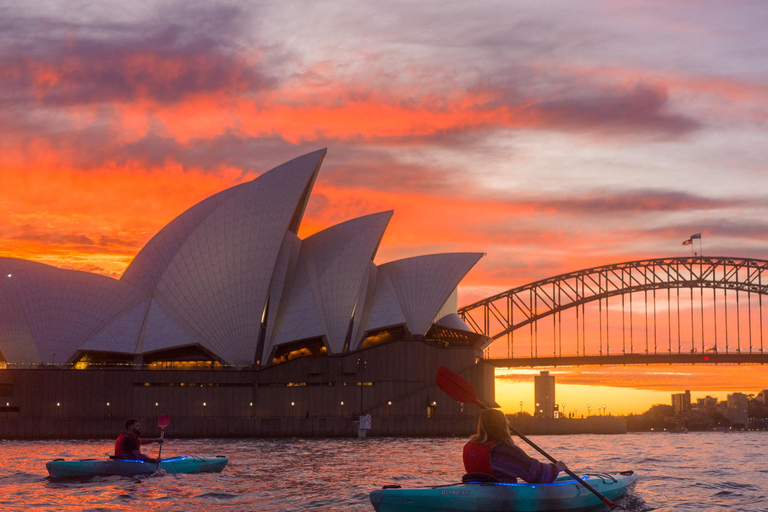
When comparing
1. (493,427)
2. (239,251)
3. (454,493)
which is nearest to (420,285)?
(239,251)

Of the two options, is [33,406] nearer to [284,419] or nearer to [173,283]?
[173,283]

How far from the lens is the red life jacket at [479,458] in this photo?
1920 cm

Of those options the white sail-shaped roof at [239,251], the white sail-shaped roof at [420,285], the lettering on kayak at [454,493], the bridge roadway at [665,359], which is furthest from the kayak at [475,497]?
the bridge roadway at [665,359]

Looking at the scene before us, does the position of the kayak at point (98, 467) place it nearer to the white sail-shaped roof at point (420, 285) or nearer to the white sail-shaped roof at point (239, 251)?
the white sail-shaped roof at point (239, 251)

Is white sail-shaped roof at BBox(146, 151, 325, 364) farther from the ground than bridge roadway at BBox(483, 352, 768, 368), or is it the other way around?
white sail-shaped roof at BBox(146, 151, 325, 364)

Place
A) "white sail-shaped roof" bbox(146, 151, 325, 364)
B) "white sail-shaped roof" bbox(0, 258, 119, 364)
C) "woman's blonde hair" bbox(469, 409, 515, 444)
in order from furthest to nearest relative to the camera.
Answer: "white sail-shaped roof" bbox(0, 258, 119, 364) → "white sail-shaped roof" bbox(146, 151, 325, 364) → "woman's blonde hair" bbox(469, 409, 515, 444)

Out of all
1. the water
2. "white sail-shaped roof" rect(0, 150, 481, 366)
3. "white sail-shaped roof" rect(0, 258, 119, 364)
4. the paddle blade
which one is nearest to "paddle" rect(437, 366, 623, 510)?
the paddle blade

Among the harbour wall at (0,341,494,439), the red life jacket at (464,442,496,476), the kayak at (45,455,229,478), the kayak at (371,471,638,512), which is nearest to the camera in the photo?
the red life jacket at (464,442,496,476)

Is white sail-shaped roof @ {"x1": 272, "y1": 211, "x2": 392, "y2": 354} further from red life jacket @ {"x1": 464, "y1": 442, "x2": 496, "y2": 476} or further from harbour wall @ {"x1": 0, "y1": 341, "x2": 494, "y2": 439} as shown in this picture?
red life jacket @ {"x1": 464, "y1": 442, "x2": 496, "y2": 476}

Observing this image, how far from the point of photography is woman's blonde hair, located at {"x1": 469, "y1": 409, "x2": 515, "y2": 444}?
61.8 feet

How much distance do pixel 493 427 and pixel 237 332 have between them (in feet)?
203

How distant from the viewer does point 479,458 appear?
19328mm

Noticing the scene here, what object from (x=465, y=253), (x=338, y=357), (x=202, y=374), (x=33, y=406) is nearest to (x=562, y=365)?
(x=465, y=253)

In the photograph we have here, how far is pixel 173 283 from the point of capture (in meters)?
78.2
